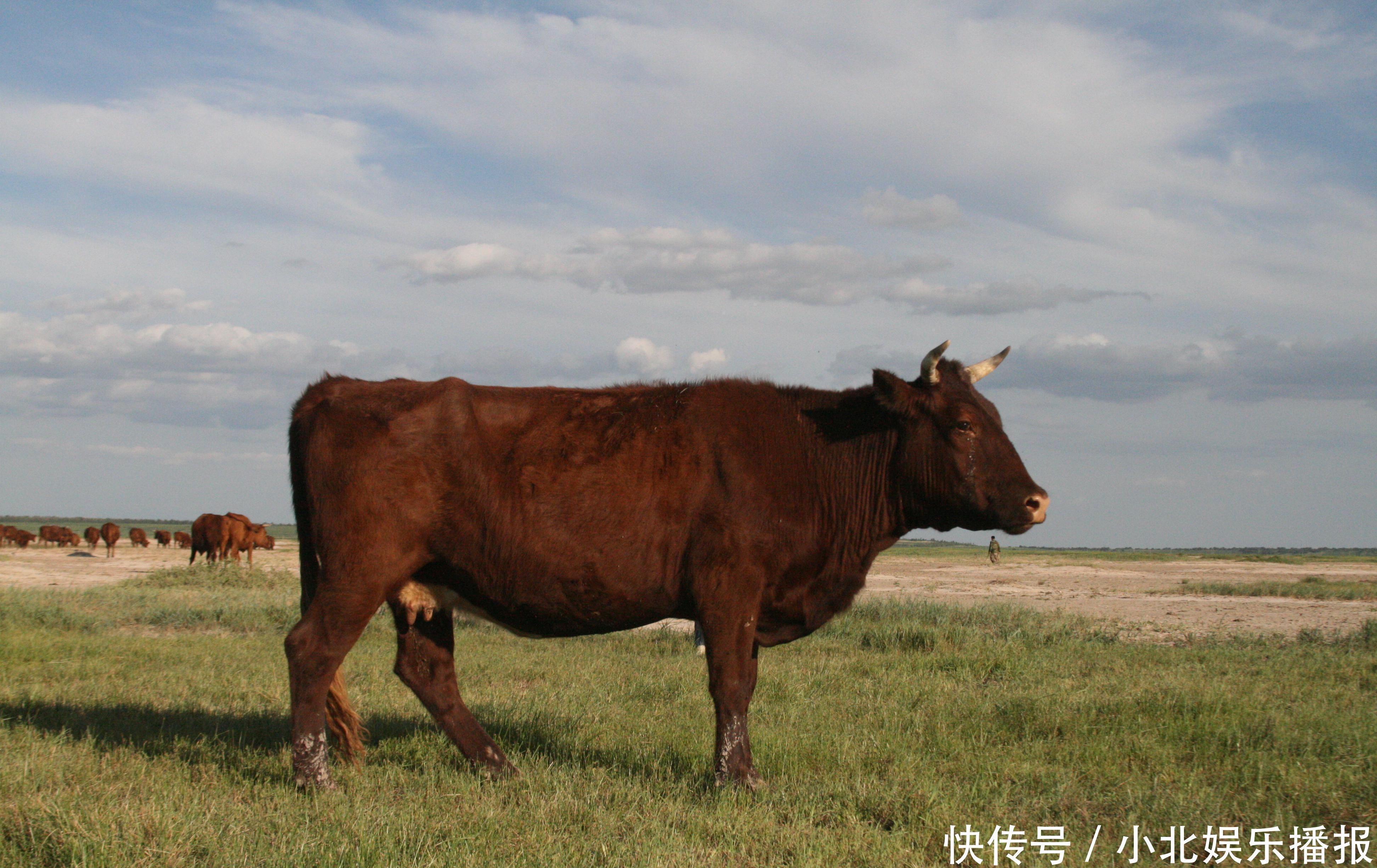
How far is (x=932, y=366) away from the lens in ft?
21.2

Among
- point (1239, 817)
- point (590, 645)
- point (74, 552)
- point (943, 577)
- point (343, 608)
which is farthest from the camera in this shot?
point (74, 552)

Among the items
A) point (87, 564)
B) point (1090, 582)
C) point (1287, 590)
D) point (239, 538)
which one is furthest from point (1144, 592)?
point (87, 564)

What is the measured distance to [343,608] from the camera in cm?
595

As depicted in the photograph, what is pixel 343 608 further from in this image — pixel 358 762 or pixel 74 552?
pixel 74 552

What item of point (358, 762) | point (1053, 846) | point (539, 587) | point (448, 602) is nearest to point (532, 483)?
point (539, 587)

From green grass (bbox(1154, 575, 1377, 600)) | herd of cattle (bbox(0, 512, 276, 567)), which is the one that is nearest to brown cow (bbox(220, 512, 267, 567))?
herd of cattle (bbox(0, 512, 276, 567))

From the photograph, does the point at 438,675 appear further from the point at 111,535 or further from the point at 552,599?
the point at 111,535

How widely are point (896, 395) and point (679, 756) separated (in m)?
2.78

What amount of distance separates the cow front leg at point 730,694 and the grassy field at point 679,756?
0.20 m

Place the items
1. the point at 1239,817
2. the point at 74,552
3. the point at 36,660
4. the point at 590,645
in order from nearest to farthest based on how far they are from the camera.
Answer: the point at 1239,817 < the point at 36,660 < the point at 590,645 < the point at 74,552

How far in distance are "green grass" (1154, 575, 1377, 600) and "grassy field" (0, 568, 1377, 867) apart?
16.0m

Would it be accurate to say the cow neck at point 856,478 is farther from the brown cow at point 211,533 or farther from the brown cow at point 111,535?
the brown cow at point 111,535

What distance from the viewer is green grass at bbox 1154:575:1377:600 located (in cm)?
2595

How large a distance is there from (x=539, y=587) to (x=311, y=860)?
2121mm
